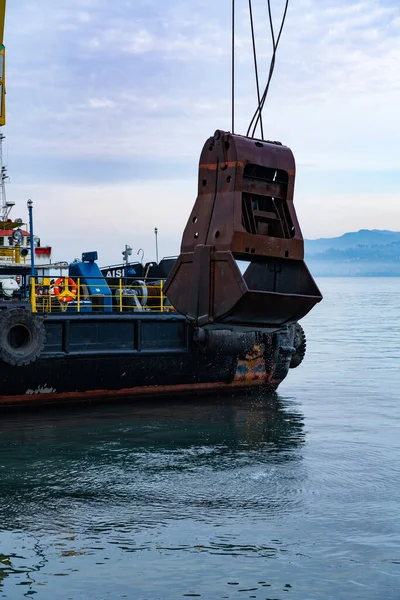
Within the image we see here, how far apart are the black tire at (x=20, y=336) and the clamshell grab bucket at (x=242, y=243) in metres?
8.62

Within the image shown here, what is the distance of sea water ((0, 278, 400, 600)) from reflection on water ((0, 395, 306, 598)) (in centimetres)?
2

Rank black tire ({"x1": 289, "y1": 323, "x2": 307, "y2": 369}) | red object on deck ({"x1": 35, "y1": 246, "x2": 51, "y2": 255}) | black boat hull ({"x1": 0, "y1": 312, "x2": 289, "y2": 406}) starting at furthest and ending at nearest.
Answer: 1. red object on deck ({"x1": 35, "y1": 246, "x2": 51, "y2": 255})
2. black tire ({"x1": 289, "y1": 323, "x2": 307, "y2": 369})
3. black boat hull ({"x1": 0, "y1": 312, "x2": 289, "y2": 406})

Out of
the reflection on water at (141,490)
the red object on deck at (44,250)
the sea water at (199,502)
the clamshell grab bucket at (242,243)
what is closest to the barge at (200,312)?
the clamshell grab bucket at (242,243)

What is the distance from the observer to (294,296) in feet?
29.5

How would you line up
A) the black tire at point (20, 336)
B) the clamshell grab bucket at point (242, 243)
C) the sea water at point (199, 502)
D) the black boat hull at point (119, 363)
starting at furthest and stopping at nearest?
the black boat hull at point (119, 363) → the black tire at point (20, 336) → the clamshell grab bucket at point (242, 243) → the sea water at point (199, 502)

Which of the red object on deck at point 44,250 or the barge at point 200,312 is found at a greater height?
the red object on deck at point 44,250

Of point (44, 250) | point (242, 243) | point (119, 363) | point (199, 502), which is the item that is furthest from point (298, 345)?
point (44, 250)

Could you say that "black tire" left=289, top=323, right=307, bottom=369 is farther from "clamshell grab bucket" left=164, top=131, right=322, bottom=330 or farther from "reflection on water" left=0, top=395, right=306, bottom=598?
"clamshell grab bucket" left=164, top=131, right=322, bottom=330

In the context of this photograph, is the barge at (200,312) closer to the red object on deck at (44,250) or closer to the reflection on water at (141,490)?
the reflection on water at (141,490)

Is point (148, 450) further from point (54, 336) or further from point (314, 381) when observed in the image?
point (314, 381)

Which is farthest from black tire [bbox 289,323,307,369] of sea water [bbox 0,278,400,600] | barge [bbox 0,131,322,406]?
sea water [bbox 0,278,400,600]

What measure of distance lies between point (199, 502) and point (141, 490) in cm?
104

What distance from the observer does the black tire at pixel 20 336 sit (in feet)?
57.1

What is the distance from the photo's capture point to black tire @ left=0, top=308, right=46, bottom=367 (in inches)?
685
